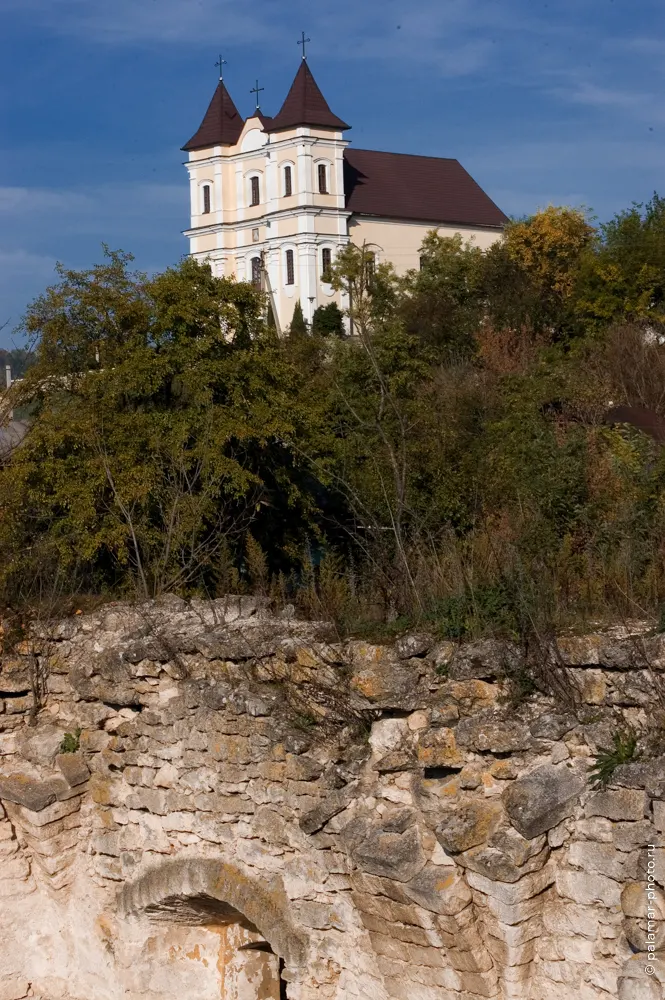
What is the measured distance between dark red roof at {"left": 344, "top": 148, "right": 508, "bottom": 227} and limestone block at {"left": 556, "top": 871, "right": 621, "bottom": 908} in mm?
46952

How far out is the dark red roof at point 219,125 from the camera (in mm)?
51750

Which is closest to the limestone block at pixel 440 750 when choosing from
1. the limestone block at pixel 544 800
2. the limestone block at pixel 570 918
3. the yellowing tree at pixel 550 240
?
the limestone block at pixel 544 800

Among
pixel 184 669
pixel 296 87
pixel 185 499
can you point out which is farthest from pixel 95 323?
pixel 296 87

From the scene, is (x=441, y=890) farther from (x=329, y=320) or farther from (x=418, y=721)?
(x=329, y=320)

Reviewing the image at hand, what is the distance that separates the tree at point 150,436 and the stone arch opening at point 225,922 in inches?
94.3

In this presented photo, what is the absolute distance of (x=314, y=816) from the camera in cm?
633

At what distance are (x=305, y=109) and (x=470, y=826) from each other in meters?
46.6

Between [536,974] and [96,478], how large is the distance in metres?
6.45

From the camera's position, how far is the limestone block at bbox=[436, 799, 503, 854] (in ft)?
18.6

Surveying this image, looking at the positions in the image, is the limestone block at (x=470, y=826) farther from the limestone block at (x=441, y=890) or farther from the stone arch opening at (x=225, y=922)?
the stone arch opening at (x=225, y=922)

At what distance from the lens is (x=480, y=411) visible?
49.7 feet

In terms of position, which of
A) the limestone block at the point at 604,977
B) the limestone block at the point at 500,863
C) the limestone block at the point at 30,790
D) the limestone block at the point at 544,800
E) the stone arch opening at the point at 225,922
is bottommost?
the stone arch opening at the point at 225,922

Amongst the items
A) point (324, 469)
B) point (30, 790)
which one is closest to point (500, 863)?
point (30, 790)

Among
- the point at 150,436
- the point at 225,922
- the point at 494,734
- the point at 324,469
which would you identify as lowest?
the point at 225,922
